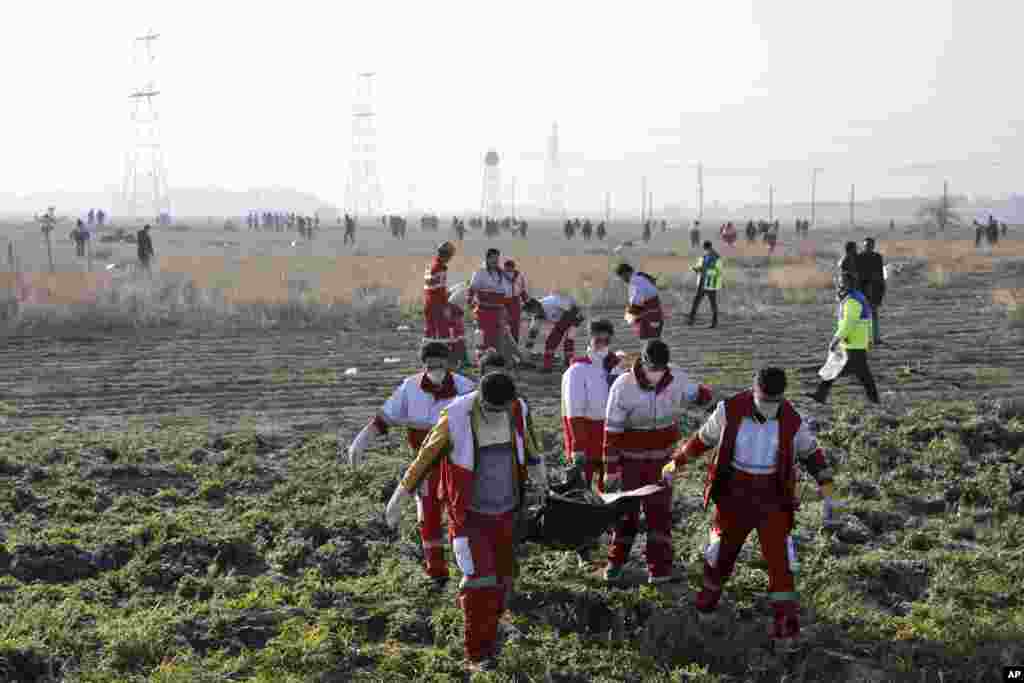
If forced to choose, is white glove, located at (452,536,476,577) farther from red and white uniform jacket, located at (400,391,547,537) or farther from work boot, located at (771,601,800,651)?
work boot, located at (771,601,800,651)

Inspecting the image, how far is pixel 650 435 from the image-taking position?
6.93 m

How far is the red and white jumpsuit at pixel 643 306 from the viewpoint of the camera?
12312 millimetres

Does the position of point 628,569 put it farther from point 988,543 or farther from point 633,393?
point 988,543

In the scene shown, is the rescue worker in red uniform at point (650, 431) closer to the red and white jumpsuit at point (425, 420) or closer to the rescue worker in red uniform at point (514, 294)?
the red and white jumpsuit at point (425, 420)

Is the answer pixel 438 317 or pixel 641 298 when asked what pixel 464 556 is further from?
pixel 438 317

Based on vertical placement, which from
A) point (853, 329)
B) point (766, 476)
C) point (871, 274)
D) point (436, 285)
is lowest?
point (766, 476)

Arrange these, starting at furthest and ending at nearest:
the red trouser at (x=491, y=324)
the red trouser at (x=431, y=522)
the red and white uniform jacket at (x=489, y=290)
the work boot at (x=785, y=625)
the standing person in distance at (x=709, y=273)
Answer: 1. the standing person in distance at (x=709, y=273)
2. the red trouser at (x=491, y=324)
3. the red and white uniform jacket at (x=489, y=290)
4. the red trouser at (x=431, y=522)
5. the work boot at (x=785, y=625)

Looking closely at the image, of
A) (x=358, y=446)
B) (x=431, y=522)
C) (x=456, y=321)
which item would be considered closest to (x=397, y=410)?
(x=358, y=446)

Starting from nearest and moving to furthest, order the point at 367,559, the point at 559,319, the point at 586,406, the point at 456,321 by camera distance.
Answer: the point at 586,406 < the point at 367,559 < the point at 559,319 < the point at 456,321

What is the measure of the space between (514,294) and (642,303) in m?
1.92

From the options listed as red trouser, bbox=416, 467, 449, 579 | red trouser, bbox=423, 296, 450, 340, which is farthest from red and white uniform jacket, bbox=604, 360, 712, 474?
red trouser, bbox=423, 296, 450, 340

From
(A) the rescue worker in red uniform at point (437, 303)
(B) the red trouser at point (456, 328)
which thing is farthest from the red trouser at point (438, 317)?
(B) the red trouser at point (456, 328)

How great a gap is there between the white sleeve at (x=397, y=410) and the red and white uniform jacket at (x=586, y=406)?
1282mm

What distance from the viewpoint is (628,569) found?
7504 mm
